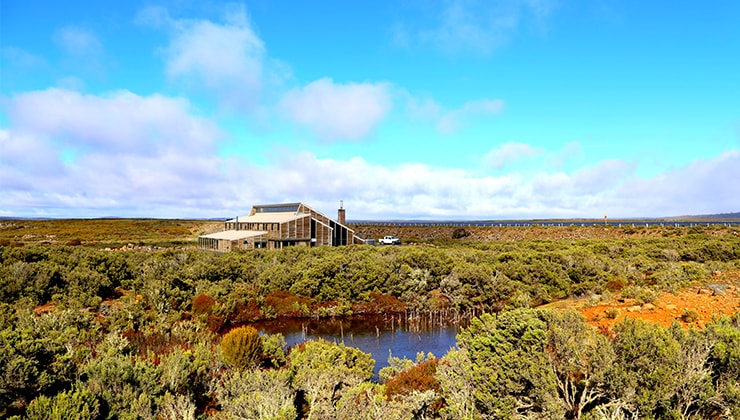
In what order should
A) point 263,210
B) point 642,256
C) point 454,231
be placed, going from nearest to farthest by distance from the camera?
1. point 642,256
2. point 263,210
3. point 454,231

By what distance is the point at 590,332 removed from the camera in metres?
11.2

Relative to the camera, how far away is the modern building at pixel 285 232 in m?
45.7

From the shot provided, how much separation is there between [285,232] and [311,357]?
3354cm

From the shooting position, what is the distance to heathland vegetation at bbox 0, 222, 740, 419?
894 cm

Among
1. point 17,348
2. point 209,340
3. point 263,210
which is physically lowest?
point 209,340

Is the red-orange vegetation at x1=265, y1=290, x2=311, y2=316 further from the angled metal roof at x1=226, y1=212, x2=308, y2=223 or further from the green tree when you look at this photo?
the angled metal roof at x1=226, y1=212, x2=308, y2=223

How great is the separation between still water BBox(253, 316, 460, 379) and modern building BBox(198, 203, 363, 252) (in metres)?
20.8

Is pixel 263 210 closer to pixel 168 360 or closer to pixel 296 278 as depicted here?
pixel 296 278

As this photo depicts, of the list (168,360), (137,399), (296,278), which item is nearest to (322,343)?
(168,360)

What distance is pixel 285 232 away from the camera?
46.2 metres

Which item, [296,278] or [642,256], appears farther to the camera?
[642,256]

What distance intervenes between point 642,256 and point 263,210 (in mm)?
45762

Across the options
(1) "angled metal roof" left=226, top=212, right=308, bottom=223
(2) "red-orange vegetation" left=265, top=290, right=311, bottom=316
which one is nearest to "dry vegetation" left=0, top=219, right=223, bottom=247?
(1) "angled metal roof" left=226, top=212, right=308, bottom=223

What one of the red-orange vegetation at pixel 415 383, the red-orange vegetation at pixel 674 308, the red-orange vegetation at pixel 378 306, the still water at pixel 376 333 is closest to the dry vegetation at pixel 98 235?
the still water at pixel 376 333
